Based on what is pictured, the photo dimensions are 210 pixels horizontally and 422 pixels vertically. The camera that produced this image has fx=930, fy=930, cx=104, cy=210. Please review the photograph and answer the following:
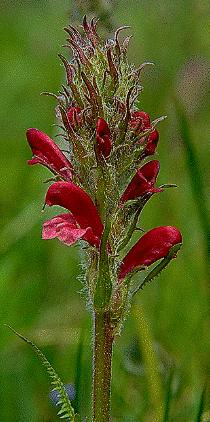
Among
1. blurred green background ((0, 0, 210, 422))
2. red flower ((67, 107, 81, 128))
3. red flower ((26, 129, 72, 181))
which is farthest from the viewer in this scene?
blurred green background ((0, 0, 210, 422))

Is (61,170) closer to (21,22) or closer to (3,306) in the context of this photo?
(3,306)

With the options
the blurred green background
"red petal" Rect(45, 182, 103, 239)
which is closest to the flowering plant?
"red petal" Rect(45, 182, 103, 239)

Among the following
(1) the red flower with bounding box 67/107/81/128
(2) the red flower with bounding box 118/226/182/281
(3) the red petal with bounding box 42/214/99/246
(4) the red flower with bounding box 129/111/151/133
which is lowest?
(2) the red flower with bounding box 118/226/182/281

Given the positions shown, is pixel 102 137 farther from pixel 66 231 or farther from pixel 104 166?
pixel 66 231

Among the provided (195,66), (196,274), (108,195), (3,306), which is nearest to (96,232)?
(108,195)

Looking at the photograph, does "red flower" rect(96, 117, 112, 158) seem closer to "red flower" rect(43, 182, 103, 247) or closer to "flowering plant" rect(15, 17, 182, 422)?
"flowering plant" rect(15, 17, 182, 422)

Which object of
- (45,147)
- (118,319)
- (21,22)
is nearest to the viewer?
(118,319)
